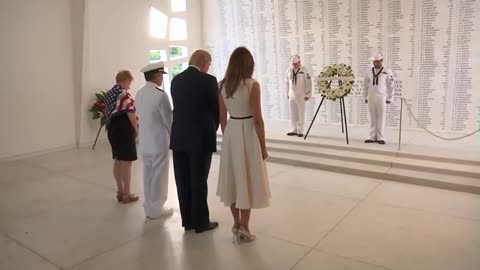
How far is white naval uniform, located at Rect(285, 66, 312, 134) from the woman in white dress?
12.9ft

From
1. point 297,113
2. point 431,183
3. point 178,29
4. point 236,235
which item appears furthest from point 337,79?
point 178,29

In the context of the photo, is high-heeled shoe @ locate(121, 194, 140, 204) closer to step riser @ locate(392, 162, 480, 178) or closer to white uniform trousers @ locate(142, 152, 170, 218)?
white uniform trousers @ locate(142, 152, 170, 218)

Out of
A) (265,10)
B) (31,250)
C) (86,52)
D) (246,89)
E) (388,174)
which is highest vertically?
(265,10)

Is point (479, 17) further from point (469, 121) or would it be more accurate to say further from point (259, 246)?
point (259, 246)

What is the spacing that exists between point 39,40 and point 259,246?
5.62 m

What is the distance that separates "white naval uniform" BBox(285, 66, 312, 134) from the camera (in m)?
6.88

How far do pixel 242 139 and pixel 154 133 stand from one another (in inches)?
41.6

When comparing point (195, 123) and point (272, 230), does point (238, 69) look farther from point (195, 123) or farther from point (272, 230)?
point (272, 230)

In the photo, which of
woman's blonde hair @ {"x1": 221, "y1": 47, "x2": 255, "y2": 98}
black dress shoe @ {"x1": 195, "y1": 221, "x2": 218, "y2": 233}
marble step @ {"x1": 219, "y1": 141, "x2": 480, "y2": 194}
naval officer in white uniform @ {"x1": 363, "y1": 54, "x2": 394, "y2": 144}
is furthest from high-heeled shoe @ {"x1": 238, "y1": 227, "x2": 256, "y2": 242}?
naval officer in white uniform @ {"x1": 363, "y1": 54, "x2": 394, "y2": 144}

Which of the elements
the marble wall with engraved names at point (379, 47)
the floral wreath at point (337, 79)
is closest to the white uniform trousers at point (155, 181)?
the floral wreath at point (337, 79)

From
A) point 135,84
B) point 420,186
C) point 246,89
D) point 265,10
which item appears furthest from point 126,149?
point 265,10

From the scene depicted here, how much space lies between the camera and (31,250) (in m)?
3.26

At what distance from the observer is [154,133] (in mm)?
3656

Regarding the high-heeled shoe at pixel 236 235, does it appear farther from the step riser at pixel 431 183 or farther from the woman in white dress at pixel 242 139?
the step riser at pixel 431 183
